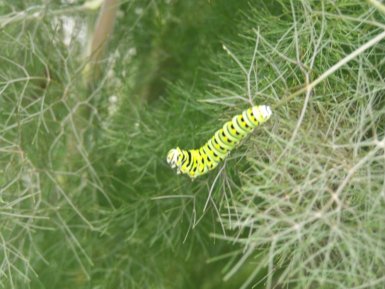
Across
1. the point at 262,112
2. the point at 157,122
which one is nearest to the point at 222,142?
the point at 262,112

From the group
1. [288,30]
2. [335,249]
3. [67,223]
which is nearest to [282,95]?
[288,30]

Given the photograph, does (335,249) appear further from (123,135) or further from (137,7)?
(137,7)

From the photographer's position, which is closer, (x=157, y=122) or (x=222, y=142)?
(x=222, y=142)

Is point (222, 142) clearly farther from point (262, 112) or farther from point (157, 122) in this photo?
point (157, 122)

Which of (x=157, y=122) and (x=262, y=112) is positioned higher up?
(x=262, y=112)

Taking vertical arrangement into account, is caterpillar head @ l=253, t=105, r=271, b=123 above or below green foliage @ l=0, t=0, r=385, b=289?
above
